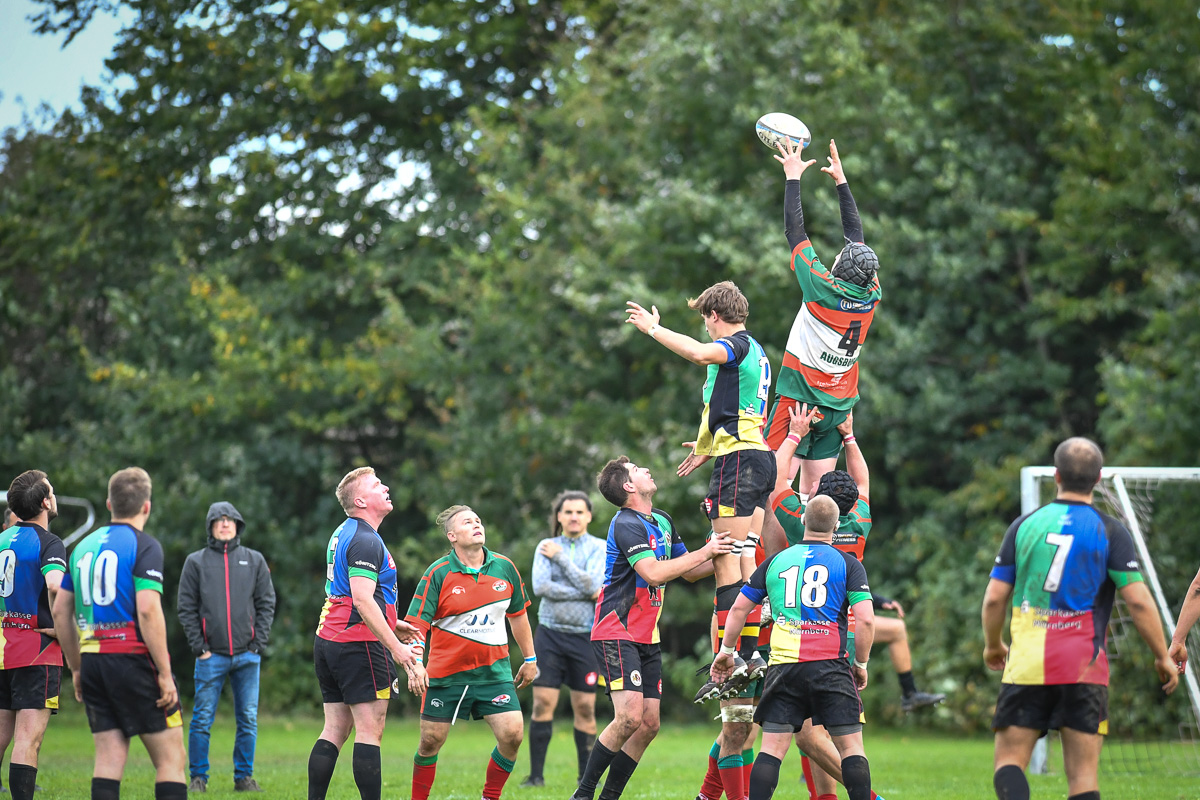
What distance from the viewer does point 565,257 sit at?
18.9m

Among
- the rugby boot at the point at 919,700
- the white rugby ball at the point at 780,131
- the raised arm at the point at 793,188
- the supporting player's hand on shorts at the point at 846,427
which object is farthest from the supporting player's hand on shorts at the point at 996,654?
the rugby boot at the point at 919,700

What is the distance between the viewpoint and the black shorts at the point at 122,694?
595 centimetres

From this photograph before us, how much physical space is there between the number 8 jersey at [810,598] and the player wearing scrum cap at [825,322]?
1.35m

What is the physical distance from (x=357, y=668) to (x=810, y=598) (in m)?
2.82

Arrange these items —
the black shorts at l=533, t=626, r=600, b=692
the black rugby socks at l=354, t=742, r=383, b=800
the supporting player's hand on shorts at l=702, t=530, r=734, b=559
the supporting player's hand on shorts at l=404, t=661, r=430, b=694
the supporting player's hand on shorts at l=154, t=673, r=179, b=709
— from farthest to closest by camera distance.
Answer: the black shorts at l=533, t=626, r=600, b=692, the black rugby socks at l=354, t=742, r=383, b=800, the supporting player's hand on shorts at l=702, t=530, r=734, b=559, the supporting player's hand on shorts at l=404, t=661, r=430, b=694, the supporting player's hand on shorts at l=154, t=673, r=179, b=709

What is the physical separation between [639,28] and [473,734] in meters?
12.2

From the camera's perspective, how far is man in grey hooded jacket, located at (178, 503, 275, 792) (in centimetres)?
995

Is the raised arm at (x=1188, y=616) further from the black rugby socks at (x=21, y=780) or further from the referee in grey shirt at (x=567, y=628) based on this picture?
the black rugby socks at (x=21, y=780)

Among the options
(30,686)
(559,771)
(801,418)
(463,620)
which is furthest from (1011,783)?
(559,771)

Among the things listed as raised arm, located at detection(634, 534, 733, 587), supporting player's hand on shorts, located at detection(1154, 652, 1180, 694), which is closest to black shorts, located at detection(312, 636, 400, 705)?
raised arm, located at detection(634, 534, 733, 587)

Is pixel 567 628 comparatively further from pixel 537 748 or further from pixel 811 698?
pixel 811 698

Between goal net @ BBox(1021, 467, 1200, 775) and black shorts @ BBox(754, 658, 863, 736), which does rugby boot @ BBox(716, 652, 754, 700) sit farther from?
goal net @ BBox(1021, 467, 1200, 775)

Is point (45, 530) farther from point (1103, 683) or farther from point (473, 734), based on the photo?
point (473, 734)

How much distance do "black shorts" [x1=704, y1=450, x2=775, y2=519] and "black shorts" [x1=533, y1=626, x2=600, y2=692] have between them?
363cm
